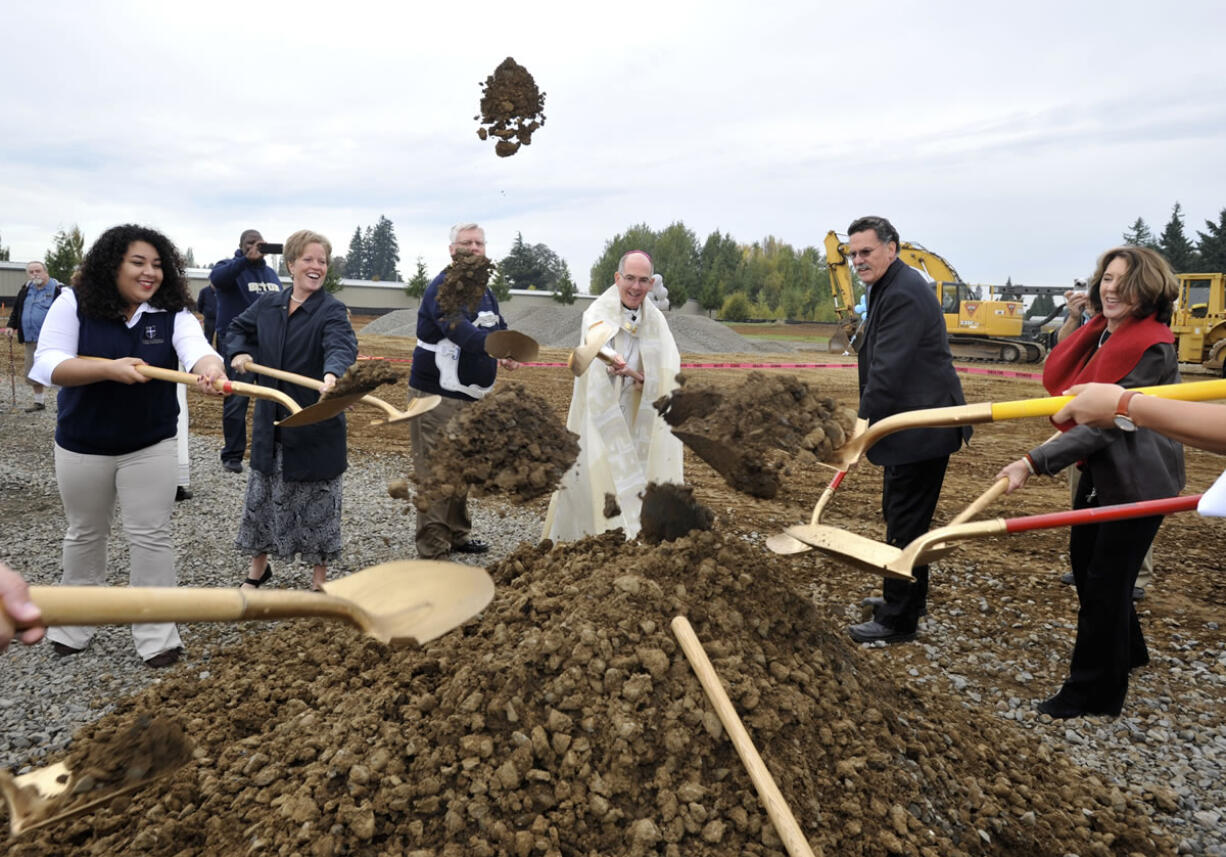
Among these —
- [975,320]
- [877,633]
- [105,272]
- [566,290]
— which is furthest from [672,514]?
[566,290]

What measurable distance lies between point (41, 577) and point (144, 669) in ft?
5.70

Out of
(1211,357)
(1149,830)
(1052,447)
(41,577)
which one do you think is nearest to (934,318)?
(1052,447)

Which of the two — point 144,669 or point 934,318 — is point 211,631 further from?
point 934,318

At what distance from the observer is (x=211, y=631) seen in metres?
4.14

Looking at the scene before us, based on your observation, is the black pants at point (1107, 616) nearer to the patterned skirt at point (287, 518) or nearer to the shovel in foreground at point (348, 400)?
the shovel in foreground at point (348, 400)

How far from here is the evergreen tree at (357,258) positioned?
239ft

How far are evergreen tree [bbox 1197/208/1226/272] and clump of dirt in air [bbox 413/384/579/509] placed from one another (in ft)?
151

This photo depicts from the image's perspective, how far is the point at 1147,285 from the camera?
335cm

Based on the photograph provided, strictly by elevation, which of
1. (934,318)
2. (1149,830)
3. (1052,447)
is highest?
(934,318)

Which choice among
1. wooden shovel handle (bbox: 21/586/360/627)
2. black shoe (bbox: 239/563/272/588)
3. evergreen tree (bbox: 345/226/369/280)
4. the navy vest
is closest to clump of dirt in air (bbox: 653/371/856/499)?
wooden shovel handle (bbox: 21/586/360/627)

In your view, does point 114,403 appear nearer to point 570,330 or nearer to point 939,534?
point 939,534

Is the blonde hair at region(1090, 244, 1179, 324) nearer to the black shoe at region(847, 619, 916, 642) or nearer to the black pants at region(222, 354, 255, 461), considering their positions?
the black shoe at region(847, 619, 916, 642)

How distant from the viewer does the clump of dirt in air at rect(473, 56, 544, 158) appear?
5.43 metres

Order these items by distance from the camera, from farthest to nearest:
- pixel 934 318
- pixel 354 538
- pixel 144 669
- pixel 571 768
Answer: pixel 354 538 < pixel 934 318 < pixel 144 669 < pixel 571 768
